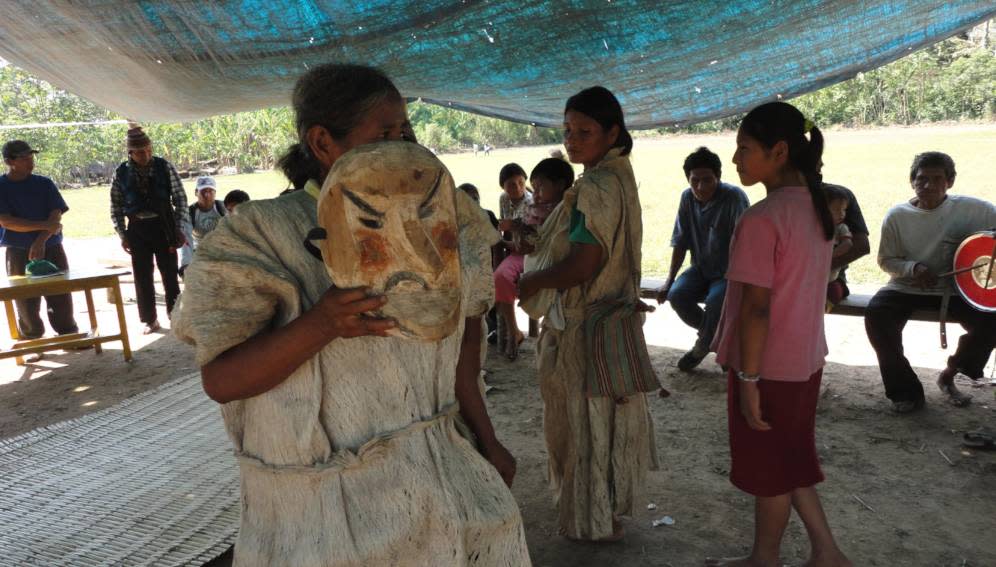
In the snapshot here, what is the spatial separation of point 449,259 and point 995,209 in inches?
179

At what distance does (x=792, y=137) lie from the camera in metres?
2.37

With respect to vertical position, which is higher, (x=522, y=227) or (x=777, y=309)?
(x=522, y=227)

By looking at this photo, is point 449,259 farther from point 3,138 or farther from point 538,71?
point 3,138

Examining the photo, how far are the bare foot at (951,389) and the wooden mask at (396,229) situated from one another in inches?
170

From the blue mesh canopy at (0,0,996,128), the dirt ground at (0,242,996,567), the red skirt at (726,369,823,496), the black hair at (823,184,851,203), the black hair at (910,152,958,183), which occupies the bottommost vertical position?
the dirt ground at (0,242,996,567)

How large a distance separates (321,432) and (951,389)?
14.5ft

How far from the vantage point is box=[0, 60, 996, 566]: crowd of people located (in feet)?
3.86

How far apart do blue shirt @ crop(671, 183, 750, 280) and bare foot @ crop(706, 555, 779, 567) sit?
2699mm

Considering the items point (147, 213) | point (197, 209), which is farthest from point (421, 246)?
point (197, 209)

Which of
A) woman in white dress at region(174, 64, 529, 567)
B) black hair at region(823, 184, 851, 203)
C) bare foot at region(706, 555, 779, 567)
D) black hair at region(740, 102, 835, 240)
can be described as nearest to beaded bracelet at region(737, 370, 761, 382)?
black hair at region(740, 102, 835, 240)

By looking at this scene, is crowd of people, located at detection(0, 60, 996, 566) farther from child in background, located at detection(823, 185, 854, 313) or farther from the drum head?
the drum head

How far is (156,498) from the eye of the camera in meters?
3.38

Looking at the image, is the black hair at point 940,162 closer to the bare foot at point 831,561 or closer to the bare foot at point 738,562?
the bare foot at point 831,561

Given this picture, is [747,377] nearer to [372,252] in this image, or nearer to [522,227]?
[372,252]
